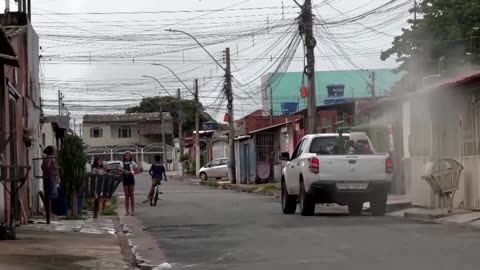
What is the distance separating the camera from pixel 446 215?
693 inches

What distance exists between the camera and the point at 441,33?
39.8 metres

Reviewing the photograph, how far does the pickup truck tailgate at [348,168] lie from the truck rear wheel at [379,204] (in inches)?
21.0

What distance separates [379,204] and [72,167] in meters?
7.14

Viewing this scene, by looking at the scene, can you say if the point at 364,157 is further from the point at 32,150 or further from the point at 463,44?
the point at 463,44

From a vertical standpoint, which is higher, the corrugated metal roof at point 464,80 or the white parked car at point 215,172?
the corrugated metal roof at point 464,80

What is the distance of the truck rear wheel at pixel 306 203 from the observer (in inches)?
754

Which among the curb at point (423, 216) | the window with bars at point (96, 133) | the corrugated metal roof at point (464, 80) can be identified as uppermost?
the window with bars at point (96, 133)

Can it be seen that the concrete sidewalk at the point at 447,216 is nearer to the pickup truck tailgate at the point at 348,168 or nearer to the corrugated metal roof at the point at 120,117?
the pickup truck tailgate at the point at 348,168

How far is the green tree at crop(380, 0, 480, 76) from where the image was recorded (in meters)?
38.4

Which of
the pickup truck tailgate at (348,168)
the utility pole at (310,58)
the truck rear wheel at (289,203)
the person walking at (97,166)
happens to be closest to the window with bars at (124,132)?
the utility pole at (310,58)

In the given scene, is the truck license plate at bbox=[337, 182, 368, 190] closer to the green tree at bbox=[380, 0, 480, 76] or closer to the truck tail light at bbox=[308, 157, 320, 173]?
the truck tail light at bbox=[308, 157, 320, 173]

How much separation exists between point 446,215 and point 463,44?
75.4 feet

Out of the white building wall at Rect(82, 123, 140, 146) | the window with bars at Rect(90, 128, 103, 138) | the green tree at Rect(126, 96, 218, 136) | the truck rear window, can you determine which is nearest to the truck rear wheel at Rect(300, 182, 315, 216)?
the truck rear window

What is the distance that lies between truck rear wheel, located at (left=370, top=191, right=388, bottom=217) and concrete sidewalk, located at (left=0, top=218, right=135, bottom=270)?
5856 millimetres
